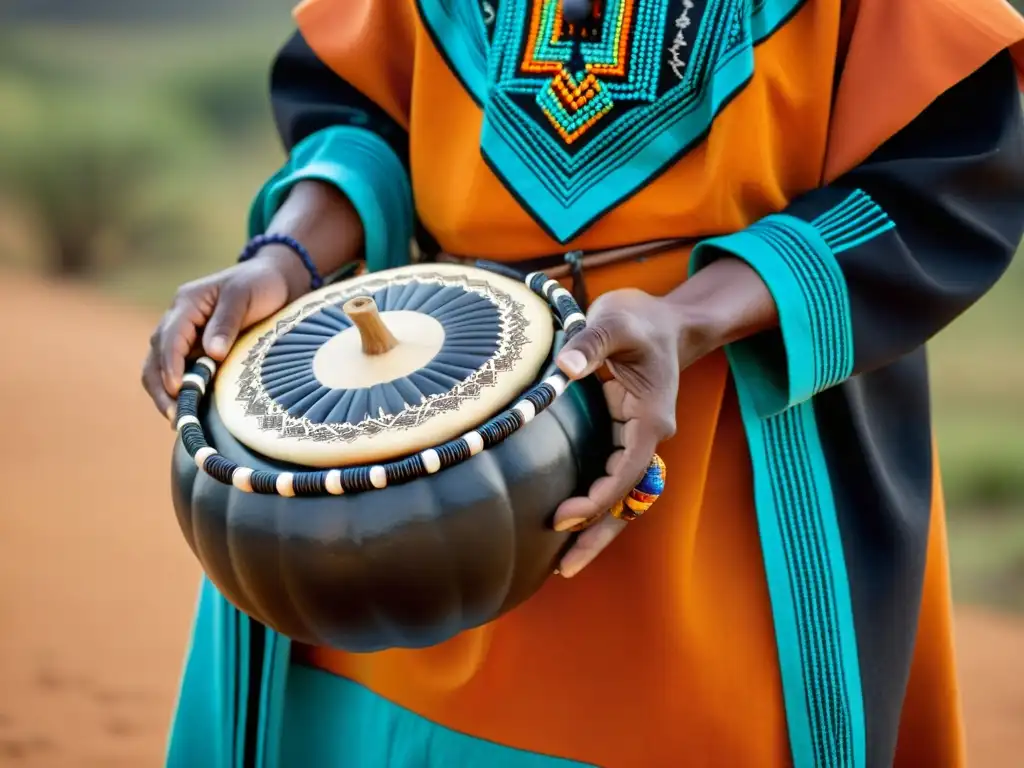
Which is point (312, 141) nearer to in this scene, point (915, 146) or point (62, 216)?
point (915, 146)

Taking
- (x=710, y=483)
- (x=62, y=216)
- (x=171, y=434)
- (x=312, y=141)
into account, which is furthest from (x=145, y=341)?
(x=710, y=483)

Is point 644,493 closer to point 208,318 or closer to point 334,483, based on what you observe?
point 334,483

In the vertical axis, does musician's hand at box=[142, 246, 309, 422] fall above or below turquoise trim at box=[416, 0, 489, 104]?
below

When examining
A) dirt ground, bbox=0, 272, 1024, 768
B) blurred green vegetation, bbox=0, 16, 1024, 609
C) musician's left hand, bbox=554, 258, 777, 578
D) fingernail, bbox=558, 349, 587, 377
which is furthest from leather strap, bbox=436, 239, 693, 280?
blurred green vegetation, bbox=0, 16, 1024, 609

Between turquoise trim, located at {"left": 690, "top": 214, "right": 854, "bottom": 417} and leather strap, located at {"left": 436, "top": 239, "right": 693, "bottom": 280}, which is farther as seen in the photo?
leather strap, located at {"left": 436, "top": 239, "right": 693, "bottom": 280}

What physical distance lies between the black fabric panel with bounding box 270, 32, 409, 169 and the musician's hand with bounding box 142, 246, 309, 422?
351 millimetres

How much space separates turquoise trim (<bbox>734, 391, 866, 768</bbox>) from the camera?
1.48 m

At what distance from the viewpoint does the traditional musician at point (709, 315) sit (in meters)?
1.37

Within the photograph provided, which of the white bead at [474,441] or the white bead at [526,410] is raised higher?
the white bead at [526,410]

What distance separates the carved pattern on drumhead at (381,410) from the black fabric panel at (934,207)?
1.34 feet

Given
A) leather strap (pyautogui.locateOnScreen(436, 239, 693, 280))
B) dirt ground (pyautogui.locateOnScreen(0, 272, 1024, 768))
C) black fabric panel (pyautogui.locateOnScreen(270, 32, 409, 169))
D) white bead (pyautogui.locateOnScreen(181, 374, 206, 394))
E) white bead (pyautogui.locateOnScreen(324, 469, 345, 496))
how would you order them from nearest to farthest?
1. white bead (pyautogui.locateOnScreen(324, 469, 345, 496))
2. white bead (pyautogui.locateOnScreen(181, 374, 206, 394))
3. leather strap (pyautogui.locateOnScreen(436, 239, 693, 280))
4. black fabric panel (pyautogui.locateOnScreen(270, 32, 409, 169))
5. dirt ground (pyautogui.locateOnScreen(0, 272, 1024, 768))

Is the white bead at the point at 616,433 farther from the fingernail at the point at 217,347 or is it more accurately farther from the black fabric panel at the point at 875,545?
the fingernail at the point at 217,347

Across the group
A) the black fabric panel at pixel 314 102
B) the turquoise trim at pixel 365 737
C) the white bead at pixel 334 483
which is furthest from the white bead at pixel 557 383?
the black fabric panel at pixel 314 102

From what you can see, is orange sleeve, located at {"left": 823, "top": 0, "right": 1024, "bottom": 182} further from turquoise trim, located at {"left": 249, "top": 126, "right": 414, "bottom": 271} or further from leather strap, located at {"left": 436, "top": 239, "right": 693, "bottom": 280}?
turquoise trim, located at {"left": 249, "top": 126, "right": 414, "bottom": 271}
